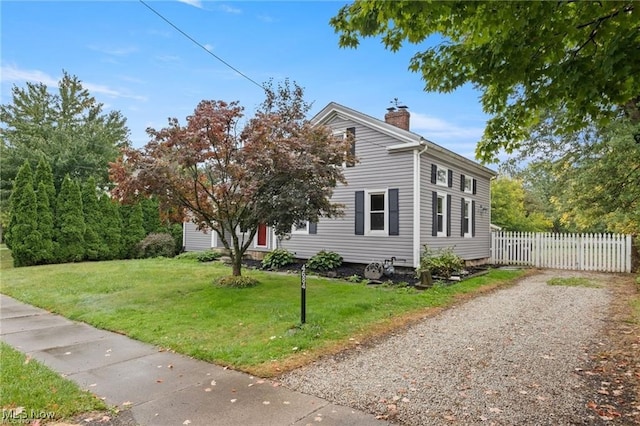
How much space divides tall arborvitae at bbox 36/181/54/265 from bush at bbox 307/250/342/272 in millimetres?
10798

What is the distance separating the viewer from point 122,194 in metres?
8.79

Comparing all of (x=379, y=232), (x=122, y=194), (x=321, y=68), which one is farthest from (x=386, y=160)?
(x=122, y=194)

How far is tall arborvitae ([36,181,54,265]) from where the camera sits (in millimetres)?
15180

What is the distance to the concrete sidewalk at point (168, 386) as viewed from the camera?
10.6 ft

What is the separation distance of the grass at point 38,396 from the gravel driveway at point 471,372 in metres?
1.95

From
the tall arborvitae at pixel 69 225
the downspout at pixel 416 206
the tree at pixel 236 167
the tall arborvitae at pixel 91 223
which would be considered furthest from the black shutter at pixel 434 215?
→ the tall arborvitae at pixel 69 225

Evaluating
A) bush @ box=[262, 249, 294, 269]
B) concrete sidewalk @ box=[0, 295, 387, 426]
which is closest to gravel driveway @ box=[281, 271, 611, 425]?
concrete sidewalk @ box=[0, 295, 387, 426]

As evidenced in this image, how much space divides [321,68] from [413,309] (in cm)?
669

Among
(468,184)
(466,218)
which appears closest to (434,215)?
(466,218)

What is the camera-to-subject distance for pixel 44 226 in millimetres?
15336

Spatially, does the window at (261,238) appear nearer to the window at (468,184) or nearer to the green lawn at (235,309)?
the green lawn at (235,309)

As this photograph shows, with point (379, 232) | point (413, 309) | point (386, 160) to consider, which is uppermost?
point (386, 160)

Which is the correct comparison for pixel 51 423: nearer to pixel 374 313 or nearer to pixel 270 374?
pixel 270 374

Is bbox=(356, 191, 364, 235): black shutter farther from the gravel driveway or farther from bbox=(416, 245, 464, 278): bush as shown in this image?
the gravel driveway
